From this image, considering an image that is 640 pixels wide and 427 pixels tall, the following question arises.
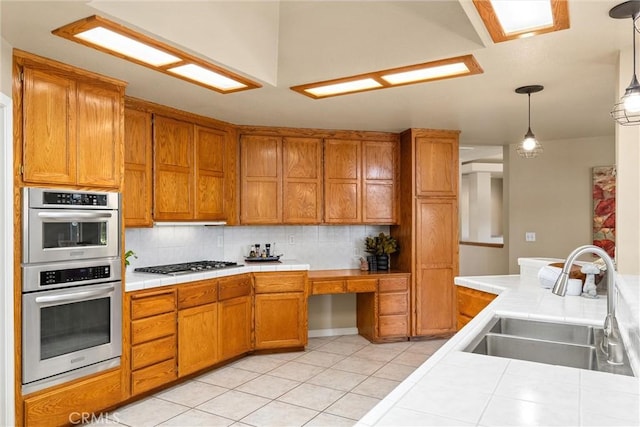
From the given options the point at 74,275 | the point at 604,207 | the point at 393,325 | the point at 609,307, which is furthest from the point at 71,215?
the point at 604,207

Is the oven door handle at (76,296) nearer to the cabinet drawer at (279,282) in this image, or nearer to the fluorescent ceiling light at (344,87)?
the cabinet drawer at (279,282)

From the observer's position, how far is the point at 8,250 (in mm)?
2537

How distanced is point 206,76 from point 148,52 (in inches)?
20.1

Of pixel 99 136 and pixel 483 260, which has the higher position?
pixel 99 136

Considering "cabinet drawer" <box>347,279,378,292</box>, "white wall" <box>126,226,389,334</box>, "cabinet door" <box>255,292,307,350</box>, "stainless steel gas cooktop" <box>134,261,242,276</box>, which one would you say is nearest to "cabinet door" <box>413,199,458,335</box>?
"cabinet drawer" <box>347,279,378,292</box>

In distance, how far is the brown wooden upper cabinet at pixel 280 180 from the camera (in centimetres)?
489

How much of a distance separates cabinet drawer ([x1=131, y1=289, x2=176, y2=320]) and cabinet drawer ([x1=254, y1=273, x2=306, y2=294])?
3.43ft

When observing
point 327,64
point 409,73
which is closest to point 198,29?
point 327,64

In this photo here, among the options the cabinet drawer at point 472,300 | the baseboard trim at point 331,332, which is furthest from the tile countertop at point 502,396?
the baseboard trim at point 331,332

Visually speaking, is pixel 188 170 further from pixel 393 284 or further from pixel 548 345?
pixel 548 345

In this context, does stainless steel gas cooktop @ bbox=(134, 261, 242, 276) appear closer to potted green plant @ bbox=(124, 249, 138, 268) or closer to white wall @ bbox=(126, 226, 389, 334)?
potted green plant @ bbox=(124, 249, 138, 268)

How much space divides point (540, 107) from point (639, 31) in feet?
6.30

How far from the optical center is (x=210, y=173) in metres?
4.49

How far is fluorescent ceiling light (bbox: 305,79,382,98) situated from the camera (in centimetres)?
331
